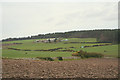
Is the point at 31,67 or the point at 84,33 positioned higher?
the point at 84,33

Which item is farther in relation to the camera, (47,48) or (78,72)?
(47,48)

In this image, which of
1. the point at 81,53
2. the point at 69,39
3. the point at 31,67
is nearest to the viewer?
the point at 31,67

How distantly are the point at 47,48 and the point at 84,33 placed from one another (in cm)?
1385

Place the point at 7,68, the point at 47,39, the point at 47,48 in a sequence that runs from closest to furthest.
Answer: the point at 7,68
the point at 47,48
the point at 47,39

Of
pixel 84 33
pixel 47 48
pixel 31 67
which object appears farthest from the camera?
pixel 84 33

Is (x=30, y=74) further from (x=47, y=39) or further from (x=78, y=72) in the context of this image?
(x=47, y=39)

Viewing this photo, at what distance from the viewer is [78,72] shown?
8844mm

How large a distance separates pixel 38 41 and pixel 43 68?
22.5 m

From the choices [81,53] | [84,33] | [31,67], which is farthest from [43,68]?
[84,33]

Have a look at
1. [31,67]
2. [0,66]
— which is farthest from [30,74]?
[0,66]

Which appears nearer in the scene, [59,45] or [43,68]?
[43,68]

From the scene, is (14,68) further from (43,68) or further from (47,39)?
(47,39)

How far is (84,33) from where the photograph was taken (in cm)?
3691

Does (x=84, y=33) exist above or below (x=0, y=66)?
above
